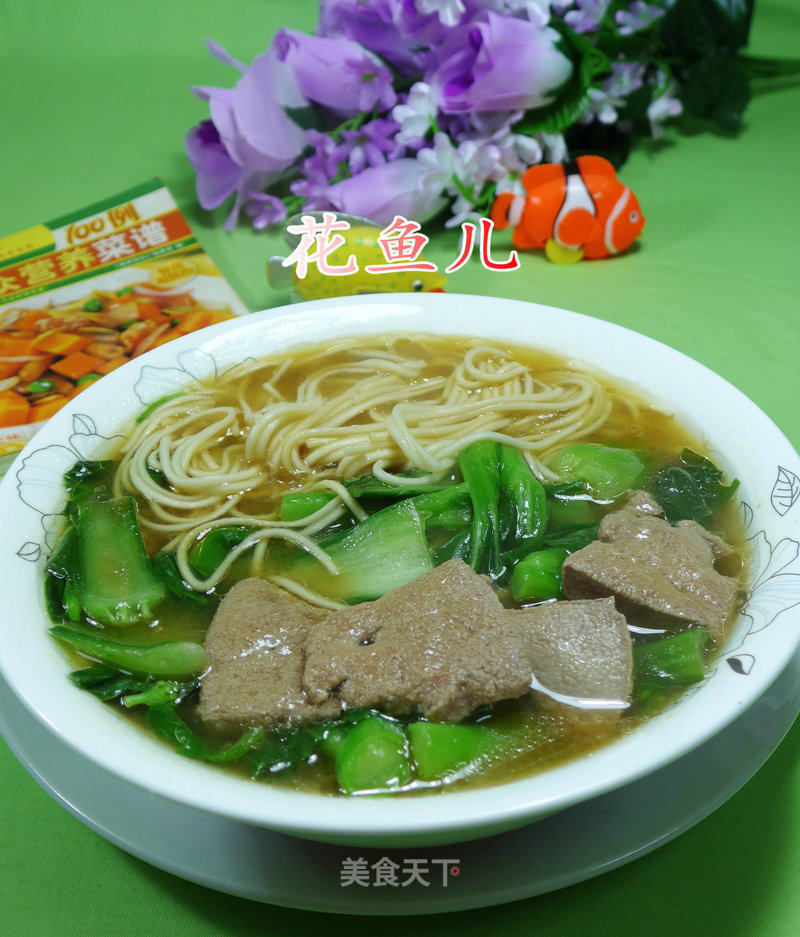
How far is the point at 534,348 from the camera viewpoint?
8.46ft

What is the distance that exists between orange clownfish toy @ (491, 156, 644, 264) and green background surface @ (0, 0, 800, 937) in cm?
10

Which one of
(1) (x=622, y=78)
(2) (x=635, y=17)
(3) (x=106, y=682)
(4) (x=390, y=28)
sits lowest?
(1) (x=622, y=78)

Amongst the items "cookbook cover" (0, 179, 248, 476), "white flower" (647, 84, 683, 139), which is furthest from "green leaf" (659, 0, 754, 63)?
"cookbook cover" (0, 179, 248, 476)

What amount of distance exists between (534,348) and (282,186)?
228 centimetres

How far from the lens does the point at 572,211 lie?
3648 millimetres

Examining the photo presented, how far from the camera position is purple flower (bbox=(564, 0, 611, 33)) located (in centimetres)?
401

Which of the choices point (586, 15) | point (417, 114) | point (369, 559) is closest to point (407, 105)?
point (417, 114)

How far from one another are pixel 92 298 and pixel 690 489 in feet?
7.55

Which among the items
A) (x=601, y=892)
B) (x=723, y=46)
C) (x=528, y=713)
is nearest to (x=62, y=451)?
(x=528, y=713)

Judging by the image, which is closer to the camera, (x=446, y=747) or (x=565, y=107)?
(x=446, y=747)

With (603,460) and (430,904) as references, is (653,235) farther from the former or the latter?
(430,904)

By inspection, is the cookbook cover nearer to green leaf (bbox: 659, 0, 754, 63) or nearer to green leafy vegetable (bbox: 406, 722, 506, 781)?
green leafy vegetable (bbox: 406, 722, 506, 781)

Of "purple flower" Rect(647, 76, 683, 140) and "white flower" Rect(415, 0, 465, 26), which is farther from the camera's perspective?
"purple flower" Rect(647, 76, 683, 140)

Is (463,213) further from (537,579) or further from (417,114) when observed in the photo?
(537,579)
